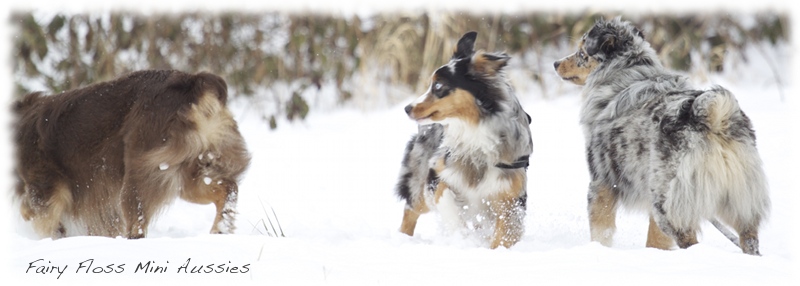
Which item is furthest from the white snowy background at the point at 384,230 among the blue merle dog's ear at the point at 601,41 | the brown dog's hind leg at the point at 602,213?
the blue merle dog's ear at the point at 601,41

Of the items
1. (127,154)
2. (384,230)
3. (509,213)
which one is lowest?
(384,230)

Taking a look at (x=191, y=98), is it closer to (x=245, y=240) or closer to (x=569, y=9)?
(x=245, y=240)

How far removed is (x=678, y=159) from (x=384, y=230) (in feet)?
8.46

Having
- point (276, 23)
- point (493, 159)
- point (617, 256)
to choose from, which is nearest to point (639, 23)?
point (276, 23)

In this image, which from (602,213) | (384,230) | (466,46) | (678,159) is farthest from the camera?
(384,230)

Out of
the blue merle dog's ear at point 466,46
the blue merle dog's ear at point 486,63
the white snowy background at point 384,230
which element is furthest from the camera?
the blue merle dog's ear at point 466,46

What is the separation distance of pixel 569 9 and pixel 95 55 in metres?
6.89

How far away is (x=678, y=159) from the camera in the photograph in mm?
4293

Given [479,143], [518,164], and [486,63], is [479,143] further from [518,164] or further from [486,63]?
[486,63]

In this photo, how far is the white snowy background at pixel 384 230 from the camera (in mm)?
3646

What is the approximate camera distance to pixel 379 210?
7.00 m

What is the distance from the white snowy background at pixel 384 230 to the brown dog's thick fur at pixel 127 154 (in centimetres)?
28

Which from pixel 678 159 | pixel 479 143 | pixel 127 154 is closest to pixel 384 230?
pixel 479 143

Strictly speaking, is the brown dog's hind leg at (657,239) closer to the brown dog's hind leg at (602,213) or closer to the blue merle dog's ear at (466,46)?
the brown dog's hind leg at (602,213)
